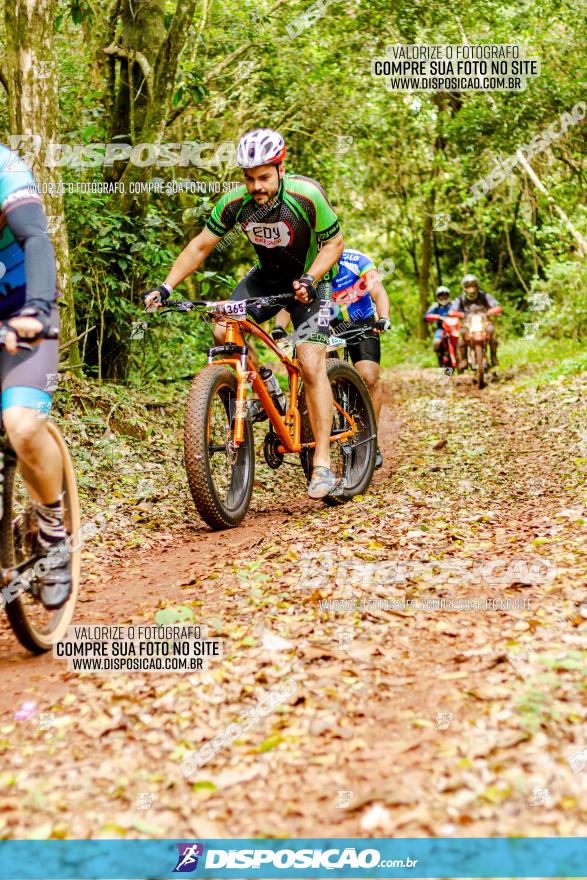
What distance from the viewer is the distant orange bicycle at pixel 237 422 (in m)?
5.89

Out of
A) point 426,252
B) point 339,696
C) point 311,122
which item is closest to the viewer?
point 339,696

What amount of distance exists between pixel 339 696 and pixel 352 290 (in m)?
6.26

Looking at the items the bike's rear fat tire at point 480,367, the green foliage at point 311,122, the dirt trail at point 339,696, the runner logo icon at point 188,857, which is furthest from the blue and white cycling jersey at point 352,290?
the bike's rear fat tire at point 480,367

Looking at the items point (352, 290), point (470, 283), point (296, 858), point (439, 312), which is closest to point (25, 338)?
point (296, 858)

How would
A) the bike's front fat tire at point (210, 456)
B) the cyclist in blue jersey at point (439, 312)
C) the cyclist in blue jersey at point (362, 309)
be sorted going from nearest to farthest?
the bike's front fat tire at point (210, 456)
the cyclist in blue jersey at point (362, 309)
the cyclist in blue jersey at point (439, 312)

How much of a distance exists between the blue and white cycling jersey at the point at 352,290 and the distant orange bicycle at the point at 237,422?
5.69ft

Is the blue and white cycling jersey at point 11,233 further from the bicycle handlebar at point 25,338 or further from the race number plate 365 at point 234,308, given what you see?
the race number plate 365 at point 234,308

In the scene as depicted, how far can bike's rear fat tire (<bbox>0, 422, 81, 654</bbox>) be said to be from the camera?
3.97 m

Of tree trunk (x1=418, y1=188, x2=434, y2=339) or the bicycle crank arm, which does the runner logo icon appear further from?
tree trunk (x1=418, y1=188, x2=434, y2=339)

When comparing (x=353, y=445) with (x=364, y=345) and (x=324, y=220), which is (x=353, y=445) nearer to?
(x=364, y=345)

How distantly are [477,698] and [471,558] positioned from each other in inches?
74.9

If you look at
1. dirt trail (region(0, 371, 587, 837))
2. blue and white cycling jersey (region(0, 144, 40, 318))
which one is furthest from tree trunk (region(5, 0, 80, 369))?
blue and white cycling jersey (region(0, 144, 40, 318))

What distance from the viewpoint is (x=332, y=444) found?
24.9 feet

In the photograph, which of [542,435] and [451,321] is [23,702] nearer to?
[542,435]
